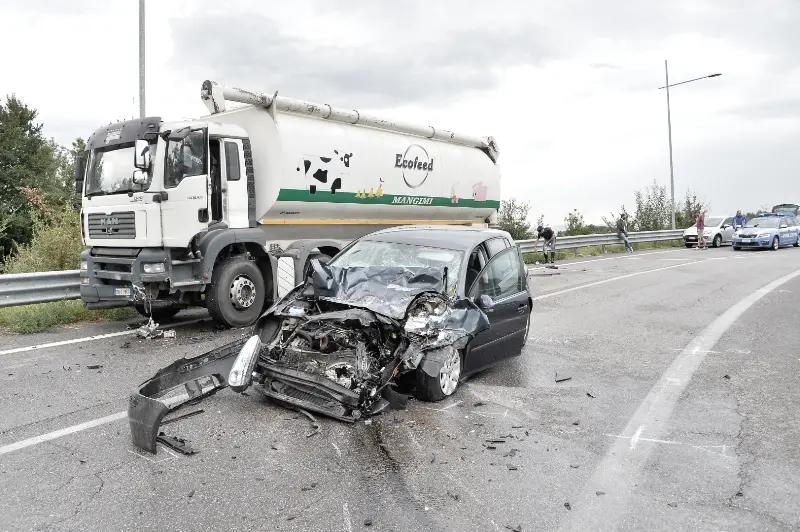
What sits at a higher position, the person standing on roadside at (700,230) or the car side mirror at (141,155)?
the car side mirror at (141,155)

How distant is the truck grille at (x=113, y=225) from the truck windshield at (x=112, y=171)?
0.33 metres

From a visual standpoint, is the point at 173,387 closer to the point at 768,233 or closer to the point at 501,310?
the point at 501,310

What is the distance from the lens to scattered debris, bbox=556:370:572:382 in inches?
248

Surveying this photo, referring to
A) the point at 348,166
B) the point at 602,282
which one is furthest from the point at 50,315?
the point at 602,282

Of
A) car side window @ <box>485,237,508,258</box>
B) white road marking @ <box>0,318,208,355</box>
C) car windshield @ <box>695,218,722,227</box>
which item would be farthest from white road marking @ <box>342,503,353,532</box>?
car windshield @ <box>695,218,722,227</box>

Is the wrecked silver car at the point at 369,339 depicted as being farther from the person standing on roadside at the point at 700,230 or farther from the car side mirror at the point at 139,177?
the person standing on roadside at the point at 700,230

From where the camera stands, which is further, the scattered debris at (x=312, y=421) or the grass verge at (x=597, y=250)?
the grass verge at (x=597, y=250)

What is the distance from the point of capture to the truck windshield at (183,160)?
8500 mm

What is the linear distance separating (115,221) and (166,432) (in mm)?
→ 5009

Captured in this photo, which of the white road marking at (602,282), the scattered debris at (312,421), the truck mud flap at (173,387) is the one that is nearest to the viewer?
the truck mud flap at (173,387)

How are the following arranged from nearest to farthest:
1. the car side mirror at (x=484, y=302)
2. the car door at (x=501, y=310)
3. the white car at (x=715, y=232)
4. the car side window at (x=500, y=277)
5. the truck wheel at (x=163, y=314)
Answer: the car side mirror at (x=484, y=302), the car door at (x=501, y=310), the car side window at (x=500, y=277), the truck wheel at (x=163, y=314), the white car at (x=715, y=232)

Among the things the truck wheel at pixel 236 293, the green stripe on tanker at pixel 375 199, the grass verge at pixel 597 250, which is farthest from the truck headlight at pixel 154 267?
the grass verge at pixel 597 250

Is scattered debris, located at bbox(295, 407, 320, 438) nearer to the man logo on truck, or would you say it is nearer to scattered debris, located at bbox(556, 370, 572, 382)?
scattered debris, located at bbox(556, 370, 572, 382)

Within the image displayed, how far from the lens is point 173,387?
15.3 ft
